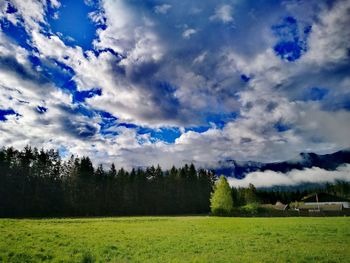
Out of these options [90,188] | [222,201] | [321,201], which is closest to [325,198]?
[321,201]

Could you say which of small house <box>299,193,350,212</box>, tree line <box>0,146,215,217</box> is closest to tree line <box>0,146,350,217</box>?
tree line <box>0,146,215,217</box>

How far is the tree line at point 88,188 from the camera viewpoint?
275ft

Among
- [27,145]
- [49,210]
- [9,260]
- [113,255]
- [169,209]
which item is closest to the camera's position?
[9,260]

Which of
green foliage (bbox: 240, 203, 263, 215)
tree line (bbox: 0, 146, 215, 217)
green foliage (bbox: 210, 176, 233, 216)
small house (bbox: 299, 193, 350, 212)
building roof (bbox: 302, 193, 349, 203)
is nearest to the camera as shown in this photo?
tree line (bbox: 0, 146, 215, 217)

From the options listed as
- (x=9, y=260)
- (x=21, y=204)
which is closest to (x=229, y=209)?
(x=21, y=204)

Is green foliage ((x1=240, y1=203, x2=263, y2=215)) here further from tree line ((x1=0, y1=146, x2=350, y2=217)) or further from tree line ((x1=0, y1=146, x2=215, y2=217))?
tree line ((x1=0, y1=146, x2=215, y2=217))

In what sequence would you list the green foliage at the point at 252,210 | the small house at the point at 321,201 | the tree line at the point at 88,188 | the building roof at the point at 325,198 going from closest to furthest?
the tree line at the point at 88,188
the green foliage at the point at 252,210
the small house at the point at 321,201
the building roof at the point at 325,198

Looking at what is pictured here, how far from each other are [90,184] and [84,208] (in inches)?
341

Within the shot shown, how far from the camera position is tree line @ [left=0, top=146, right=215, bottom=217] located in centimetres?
8381

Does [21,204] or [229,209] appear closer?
[21,204]

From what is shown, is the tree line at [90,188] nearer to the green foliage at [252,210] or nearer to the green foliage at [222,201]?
the green foliage at [222,201]

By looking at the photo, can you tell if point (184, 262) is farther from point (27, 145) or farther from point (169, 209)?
point (169, 209)

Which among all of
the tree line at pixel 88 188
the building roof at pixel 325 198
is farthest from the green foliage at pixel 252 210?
the building roof at pixel 325 198

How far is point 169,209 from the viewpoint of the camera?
4860 inches
